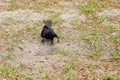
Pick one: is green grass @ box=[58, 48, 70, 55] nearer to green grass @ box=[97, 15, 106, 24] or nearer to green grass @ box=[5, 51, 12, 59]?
green grass @ box=[5, 51, 12, 59]

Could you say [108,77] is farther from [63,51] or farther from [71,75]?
[63,51]

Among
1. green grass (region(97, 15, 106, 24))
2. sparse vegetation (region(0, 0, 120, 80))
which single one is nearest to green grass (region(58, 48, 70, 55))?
sparse vegetation (region(0, 0, 120, 80))

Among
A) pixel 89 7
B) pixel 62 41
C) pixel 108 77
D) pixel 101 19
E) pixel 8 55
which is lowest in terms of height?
pixel 108 77

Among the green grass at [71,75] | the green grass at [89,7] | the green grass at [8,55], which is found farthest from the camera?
the green grass at [89,7]

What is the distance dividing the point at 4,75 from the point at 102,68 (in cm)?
185

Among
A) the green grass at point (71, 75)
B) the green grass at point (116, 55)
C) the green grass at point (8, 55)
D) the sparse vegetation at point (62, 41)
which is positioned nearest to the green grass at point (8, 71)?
the sparse vegetation at point (62, 41)

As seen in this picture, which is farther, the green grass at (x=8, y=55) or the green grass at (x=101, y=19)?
the green grass at (x=101, y=19)

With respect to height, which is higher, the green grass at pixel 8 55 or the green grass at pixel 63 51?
the green grass at pixel 63 51

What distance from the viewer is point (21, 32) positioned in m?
7.45

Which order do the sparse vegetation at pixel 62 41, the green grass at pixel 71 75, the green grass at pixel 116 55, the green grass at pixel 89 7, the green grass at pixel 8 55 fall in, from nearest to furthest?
the green grass at pixel 71 75 < the sparse vegetation at pixel 62 41 < the green grass at pixel 8 55 < the green grass at pixel 116 55 < the green grass at pixel 89 7

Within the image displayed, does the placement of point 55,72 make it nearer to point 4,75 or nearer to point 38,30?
point 4,75

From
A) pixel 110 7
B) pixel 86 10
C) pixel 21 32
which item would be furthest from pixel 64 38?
pixel 110 7

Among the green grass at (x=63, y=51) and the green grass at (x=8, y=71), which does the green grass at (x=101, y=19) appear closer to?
the green grass at (x=63, y=51)

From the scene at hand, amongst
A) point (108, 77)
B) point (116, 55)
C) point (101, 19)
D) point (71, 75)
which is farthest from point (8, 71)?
point (101, 19)
